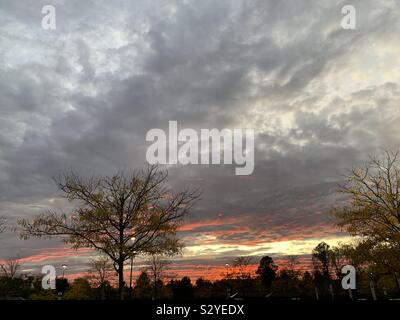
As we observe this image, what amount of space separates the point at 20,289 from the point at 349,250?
57.3 metres

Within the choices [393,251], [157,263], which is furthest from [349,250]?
[157,263]

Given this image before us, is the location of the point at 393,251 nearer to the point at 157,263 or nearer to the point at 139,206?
the point at 139,206

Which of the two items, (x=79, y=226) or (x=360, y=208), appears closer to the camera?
(x=79, y=226)

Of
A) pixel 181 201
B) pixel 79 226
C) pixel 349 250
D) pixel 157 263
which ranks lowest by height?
pixel 157 263

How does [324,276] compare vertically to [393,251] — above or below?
below

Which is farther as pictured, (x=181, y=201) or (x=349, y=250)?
(x=349, y=250)
